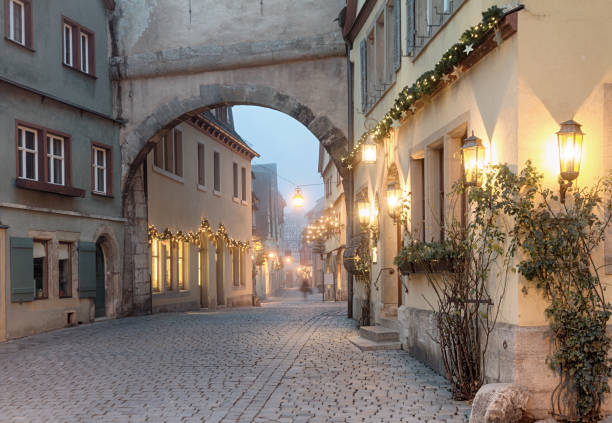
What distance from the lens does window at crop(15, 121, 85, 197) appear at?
15141 mm

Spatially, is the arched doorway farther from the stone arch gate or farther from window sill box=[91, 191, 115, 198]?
window sill box=[91, 191, 115, 198]

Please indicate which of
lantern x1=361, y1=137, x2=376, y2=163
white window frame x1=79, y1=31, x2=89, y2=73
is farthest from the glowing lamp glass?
white window frame x1=79, y1=31, x2=89, y2=73

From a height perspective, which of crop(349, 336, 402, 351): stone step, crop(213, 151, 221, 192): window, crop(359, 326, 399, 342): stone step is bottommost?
crop(349, 336, 402, 351): stone step

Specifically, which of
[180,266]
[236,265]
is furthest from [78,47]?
Result: [236,265]

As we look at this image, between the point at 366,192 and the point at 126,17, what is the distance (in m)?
8.28

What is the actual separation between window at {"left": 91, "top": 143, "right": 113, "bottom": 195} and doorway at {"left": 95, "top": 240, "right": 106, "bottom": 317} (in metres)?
1.56

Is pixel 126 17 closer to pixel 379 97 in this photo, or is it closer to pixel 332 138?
pixel 332 138

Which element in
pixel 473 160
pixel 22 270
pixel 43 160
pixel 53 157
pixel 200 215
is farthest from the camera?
pixel 200 215

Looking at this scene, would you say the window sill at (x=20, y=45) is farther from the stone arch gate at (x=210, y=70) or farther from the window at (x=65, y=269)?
the window at (x=65, y=269)

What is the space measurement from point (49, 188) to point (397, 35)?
7998 mm

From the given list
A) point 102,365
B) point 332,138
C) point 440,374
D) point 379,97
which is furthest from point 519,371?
point 332,138

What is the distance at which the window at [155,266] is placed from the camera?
21609 millimetres

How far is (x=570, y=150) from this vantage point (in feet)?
21.1

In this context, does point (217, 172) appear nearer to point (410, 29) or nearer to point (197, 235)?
point (197, 235)
